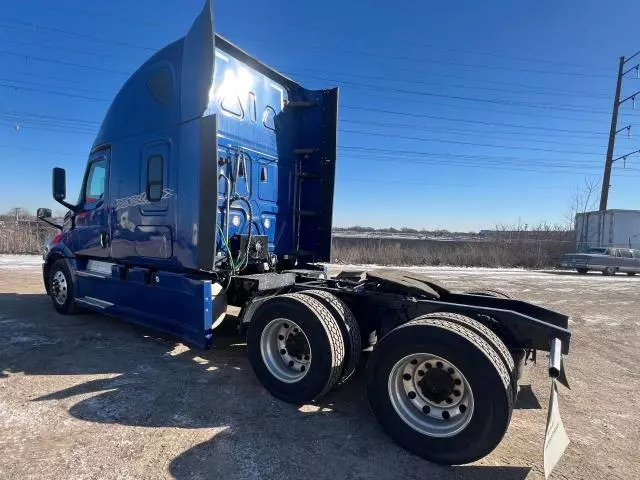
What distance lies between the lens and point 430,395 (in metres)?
3.00

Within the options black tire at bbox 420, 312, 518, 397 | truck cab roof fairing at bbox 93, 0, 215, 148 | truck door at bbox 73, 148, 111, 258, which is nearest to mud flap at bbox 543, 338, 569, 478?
black tire at bbox 420, 312, 518, 397

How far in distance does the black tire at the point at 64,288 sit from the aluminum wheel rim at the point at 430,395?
19.1 ft

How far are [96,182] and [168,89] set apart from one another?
2.20m

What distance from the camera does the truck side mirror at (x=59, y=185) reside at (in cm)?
647

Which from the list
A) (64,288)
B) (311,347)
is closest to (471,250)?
Answer: (64,288)

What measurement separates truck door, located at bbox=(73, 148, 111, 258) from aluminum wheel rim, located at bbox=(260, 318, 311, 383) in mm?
3329

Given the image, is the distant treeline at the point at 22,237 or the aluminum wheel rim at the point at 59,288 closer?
the aluminum wheel rim at the point at 59,288

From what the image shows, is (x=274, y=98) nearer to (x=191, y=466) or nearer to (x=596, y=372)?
(x=191, y=466)

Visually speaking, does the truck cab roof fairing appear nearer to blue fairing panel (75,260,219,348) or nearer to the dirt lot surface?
blue fairing panel (75,260,219,348)

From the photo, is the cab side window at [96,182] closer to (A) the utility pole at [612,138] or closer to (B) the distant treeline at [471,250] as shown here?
(B) the distant treeline at [471,250]

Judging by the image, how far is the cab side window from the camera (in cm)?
592

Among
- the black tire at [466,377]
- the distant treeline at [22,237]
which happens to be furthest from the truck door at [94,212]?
the distant treeline at [22,237]

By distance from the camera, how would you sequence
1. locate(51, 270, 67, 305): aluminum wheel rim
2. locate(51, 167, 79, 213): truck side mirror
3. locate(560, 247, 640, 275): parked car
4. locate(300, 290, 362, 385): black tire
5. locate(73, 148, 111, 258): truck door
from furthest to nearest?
1. locate(560, 247, 640, 275): parked car
2. locate(51, 270, 67, 305): aluminum wheel rim
3. locate(51, 167, 79, 213): truck side mirror
4. locate(73, 148, 111, 258): truck door
5. locate(300, 290, 362, 385): black tire

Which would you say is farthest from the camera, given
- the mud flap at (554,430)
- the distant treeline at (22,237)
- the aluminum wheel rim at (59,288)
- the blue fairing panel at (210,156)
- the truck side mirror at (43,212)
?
the distant treeline at (22,237)
